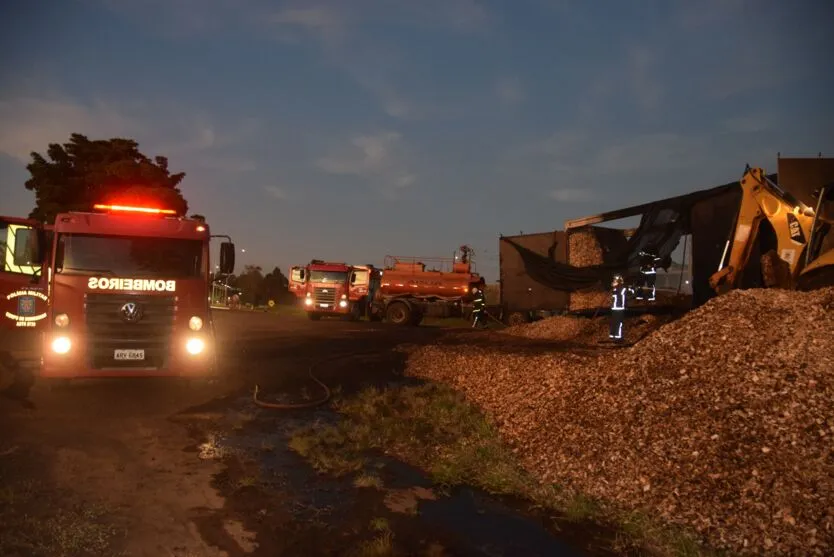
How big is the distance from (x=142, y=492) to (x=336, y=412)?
403 cm

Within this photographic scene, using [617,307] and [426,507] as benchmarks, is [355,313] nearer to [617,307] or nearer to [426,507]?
[617,307]

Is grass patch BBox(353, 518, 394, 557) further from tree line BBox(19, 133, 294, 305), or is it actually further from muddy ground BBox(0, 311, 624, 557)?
tree line BBox(19, 133, 294, 305)

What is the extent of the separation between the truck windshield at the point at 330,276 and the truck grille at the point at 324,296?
0.48m

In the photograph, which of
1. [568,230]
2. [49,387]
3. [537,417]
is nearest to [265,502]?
[537,417]

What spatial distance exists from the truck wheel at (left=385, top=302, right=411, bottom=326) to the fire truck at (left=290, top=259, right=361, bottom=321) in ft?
7.34

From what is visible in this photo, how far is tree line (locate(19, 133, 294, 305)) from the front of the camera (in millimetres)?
30516

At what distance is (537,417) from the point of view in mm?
7680

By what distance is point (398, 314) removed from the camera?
2852cm

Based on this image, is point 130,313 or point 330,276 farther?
point 330,276

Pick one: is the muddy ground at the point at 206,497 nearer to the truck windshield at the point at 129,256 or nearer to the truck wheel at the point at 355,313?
the truck windshield at the point at 129,256

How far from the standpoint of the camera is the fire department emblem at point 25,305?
40.0ft

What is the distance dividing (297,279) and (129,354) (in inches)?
831

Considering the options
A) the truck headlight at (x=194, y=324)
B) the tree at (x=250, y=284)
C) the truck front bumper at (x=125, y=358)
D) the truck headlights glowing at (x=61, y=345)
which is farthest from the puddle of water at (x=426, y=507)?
the tree at (x=250, y=284)

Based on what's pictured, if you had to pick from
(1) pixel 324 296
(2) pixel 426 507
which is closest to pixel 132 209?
(2) pixel 426 507
